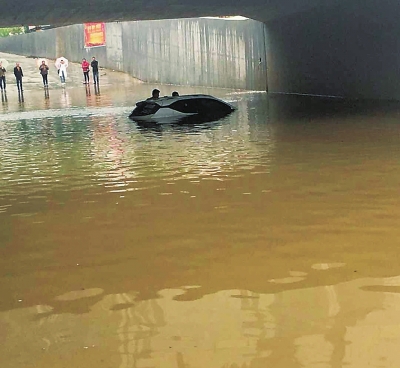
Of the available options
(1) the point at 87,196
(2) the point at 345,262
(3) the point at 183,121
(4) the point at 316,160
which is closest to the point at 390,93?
(3) the point at 183,121

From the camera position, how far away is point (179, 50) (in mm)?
44188

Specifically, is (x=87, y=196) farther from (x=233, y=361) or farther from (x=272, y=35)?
(x=272, y=35)

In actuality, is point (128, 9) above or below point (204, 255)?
above

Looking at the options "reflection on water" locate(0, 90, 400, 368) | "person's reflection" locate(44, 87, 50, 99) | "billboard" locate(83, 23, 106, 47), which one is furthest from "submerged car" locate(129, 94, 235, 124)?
"billboard" locate(83, 23, 106, 47)

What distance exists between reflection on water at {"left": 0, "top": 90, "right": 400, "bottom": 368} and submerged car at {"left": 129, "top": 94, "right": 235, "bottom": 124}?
738 centimetres

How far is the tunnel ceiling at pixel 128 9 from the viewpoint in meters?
23.0

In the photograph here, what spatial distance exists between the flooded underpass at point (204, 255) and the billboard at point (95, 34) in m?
42.0

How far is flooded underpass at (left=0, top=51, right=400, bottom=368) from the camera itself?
5.13m

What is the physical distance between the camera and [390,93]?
24766 millimetres

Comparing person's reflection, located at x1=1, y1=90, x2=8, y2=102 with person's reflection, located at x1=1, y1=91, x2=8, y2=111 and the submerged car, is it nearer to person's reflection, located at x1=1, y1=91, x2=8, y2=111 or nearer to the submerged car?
person's reflection, located at x1=1, y1=91, x2=8, y2=111

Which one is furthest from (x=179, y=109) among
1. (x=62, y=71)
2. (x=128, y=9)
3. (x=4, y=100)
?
(x=62, y=71)

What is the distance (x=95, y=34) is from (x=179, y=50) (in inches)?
580

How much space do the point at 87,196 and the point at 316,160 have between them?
4500mm

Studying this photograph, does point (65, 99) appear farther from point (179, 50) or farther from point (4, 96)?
point (179, 50)
